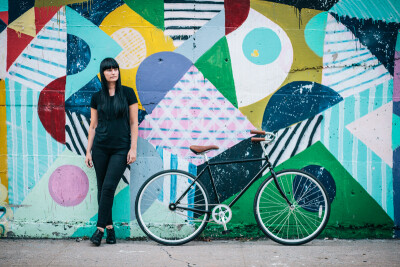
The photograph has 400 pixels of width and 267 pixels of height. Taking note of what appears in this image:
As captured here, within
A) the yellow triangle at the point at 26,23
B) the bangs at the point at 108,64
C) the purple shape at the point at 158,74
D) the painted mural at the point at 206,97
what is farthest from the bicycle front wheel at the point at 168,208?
the yellow triangle at the point at 26,23

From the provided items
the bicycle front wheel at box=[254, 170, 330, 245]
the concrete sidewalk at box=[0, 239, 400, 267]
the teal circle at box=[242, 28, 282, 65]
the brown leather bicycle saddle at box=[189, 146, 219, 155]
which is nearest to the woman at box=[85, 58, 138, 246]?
the concrete sidewalk at box=[0, 239, 400, 267]

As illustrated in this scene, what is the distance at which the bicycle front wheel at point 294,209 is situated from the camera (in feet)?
16.7

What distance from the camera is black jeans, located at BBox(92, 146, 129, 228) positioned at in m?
4.72

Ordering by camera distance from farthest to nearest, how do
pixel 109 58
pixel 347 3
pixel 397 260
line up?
1. pixel 347 3
2. pixel 109 58
3. pixel 397 260

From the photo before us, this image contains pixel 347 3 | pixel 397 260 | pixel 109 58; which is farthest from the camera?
pixel 347 3

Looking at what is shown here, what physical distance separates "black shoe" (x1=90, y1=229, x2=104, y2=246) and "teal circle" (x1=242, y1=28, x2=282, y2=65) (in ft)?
9.20

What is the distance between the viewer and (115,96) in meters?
4.72

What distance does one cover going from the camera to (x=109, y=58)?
15.5 feet

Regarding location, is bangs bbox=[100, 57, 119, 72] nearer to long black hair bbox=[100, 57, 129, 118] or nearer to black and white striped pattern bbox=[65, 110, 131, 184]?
long black hair bbox=[100, 57, 129, 118]

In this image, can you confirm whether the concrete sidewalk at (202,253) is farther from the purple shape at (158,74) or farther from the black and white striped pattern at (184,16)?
the black and white striped pattern at (184,16)

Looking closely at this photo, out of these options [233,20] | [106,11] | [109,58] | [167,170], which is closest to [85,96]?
[109,58]

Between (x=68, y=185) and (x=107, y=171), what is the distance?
2.44 ft

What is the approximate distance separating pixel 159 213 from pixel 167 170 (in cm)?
66

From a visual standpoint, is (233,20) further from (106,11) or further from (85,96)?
(85,96)
